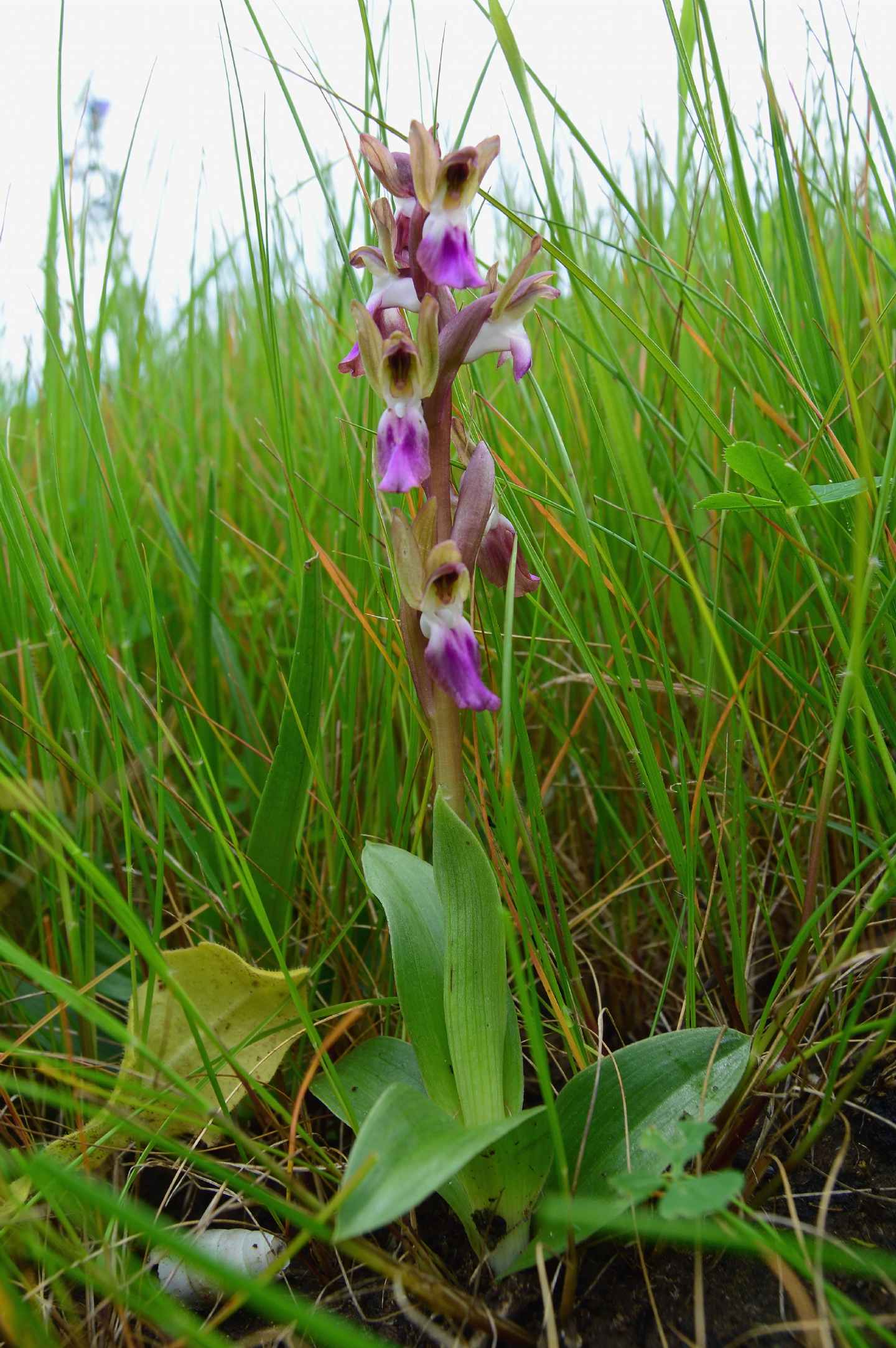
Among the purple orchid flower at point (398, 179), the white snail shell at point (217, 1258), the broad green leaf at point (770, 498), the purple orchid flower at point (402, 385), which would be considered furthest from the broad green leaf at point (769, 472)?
the white snail shell at point (217, 1258)

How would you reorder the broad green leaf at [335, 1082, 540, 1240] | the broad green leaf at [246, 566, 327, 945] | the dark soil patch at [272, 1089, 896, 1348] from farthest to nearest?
the broad green leaf at [246, 566, 327, 945], the dark soil patch at [272, 1089, 896, 1348], the broad green leaf at [335, 1082, 540, 1240]

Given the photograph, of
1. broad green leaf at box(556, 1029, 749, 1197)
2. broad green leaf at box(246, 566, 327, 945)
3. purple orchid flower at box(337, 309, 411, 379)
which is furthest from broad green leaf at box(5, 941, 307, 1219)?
purple orchid flower at box(337, 309, 411, 379)

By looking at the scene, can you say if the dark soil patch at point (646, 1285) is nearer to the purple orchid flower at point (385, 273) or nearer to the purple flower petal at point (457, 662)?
the purple flower petal at point (457, 662)

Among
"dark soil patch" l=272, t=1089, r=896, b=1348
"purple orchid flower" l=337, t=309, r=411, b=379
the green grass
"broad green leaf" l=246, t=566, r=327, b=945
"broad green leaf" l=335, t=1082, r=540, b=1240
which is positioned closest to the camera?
"broad green leaf" l=335, t=1082, r=540, b=1240

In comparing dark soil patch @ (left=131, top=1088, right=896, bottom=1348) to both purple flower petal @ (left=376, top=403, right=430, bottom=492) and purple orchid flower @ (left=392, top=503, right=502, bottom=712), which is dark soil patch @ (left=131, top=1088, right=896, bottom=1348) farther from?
purple flower petal @ (left=376, top=403, right=430, bottom=492)

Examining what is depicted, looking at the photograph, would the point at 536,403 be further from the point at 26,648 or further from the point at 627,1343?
the point at 627,1343

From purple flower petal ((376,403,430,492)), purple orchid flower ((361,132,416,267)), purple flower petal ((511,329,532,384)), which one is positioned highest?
purple orchid flower ((361,132,416,267))

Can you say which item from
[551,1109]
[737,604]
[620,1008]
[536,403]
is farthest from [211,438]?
[551,1109]

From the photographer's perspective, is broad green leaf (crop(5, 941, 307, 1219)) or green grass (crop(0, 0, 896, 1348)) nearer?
green grass (crop(0, 0, 896, 1348))
